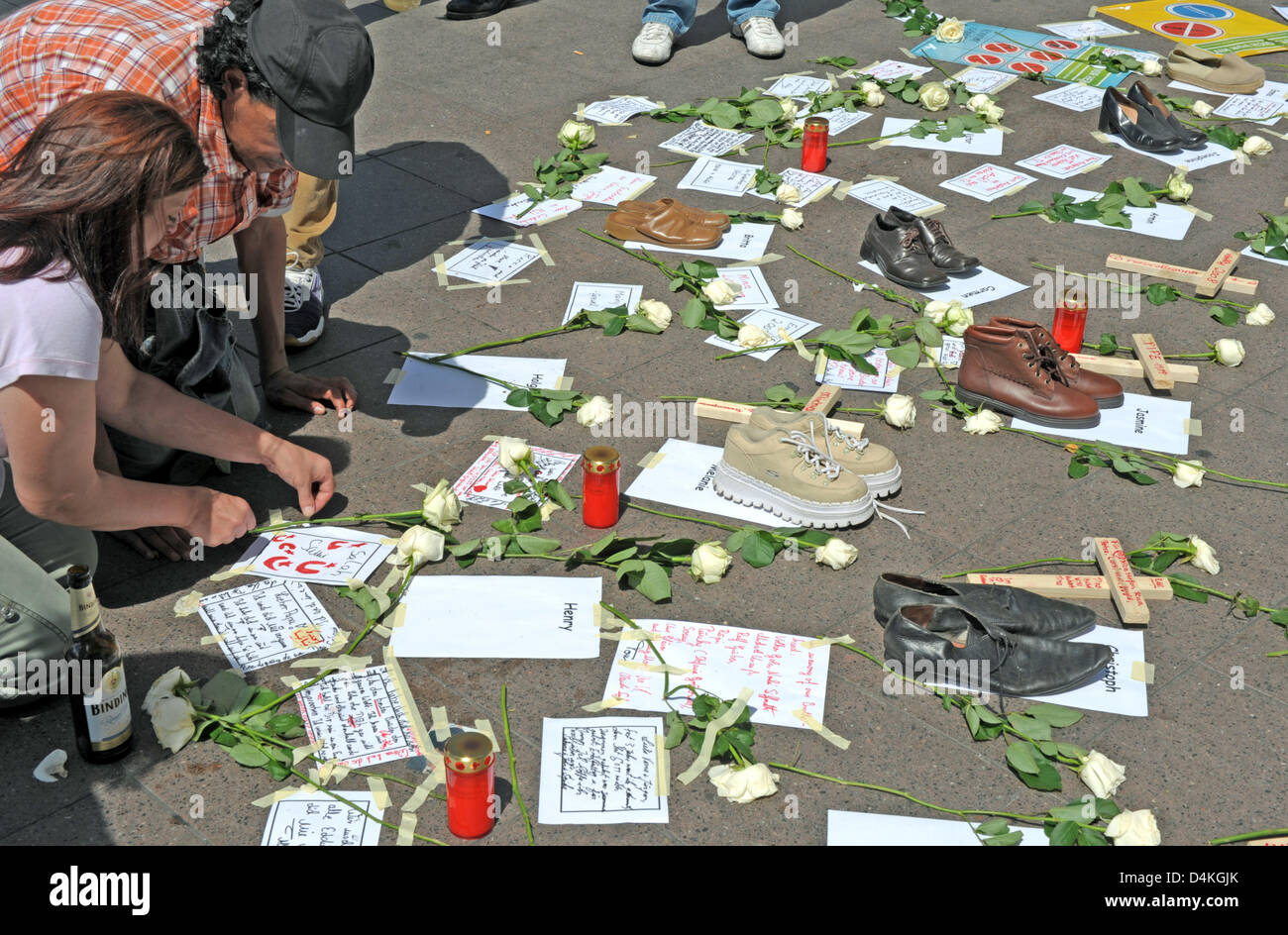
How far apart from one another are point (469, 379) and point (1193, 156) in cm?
416

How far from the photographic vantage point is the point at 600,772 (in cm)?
277

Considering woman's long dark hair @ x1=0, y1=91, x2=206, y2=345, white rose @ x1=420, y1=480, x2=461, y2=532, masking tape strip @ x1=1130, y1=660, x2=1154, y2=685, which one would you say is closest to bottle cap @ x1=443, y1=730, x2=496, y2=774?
white rose @ x1=420, y1=480, x2=461, y2=532

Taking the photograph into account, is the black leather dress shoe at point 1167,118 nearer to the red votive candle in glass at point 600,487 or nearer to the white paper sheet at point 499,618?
the red votive candle in glass at point 600,487

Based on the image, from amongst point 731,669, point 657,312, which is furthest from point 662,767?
point 657,312

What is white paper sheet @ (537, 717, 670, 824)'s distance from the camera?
2.66 metres

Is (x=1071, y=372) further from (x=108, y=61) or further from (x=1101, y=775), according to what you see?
(x=108, y=61)

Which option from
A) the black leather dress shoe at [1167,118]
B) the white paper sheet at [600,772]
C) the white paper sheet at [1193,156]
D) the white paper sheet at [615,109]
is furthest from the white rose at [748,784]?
the black leather dress shoe at [1167,118]

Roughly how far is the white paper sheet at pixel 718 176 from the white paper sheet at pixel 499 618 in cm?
285

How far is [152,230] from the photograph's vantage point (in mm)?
2654

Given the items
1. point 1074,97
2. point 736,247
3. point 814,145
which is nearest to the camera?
point 736,247

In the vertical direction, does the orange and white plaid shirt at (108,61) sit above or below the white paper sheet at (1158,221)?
above

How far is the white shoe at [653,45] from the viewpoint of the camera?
7.11 metres

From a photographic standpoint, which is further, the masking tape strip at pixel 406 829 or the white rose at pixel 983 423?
the white rose at pixel 983 423
